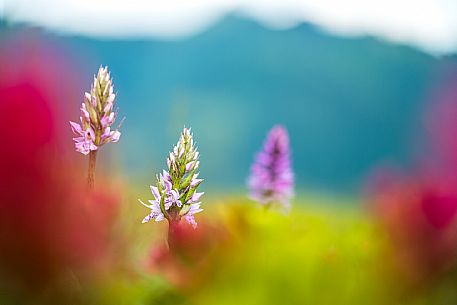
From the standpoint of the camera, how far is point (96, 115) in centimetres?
18

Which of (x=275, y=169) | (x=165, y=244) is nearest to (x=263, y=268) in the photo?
(x=165, y=244)

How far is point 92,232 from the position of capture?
11cm

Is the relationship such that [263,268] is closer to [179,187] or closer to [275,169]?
[179,187]

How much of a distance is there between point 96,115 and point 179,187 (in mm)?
32

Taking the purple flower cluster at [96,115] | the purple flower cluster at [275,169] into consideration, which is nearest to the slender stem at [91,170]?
the purple flower cluster at [96,115]

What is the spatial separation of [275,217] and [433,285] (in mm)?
35

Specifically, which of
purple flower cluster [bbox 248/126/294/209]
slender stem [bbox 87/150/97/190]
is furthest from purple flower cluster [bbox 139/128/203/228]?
purple flower cluster [bbox 248/126/294/209]

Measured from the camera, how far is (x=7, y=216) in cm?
10

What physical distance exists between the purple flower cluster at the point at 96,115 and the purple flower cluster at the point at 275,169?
0.38m

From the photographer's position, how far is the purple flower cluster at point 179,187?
0.18 meters

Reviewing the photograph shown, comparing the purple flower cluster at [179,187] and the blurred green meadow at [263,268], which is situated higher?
the purple flower cluster at [179,187]

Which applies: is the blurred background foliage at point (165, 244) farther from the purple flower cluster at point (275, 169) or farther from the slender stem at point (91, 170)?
the purple flower cluster at point (275, 169)

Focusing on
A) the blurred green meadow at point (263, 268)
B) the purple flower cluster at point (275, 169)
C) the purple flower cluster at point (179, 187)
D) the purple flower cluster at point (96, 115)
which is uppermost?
the purple flower cluster at point (275, 169)

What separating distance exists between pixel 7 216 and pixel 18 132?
0.01m
